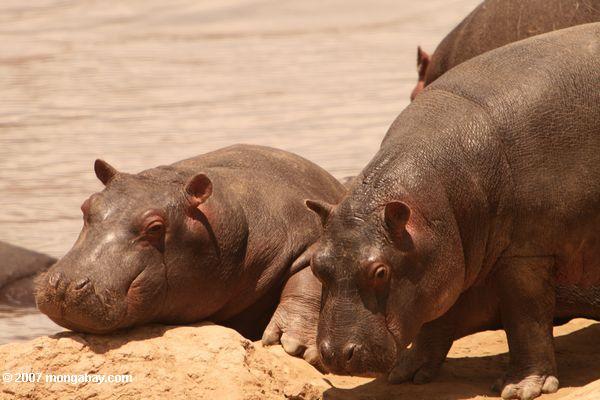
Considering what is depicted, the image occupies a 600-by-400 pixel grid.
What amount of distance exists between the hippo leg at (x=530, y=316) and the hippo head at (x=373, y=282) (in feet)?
1.70

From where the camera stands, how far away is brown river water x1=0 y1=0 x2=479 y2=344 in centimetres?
1441

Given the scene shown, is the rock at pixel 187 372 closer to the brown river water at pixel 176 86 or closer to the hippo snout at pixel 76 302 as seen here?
the hippo snout at pixel 76 302

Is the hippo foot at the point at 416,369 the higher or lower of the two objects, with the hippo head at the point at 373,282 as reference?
lower

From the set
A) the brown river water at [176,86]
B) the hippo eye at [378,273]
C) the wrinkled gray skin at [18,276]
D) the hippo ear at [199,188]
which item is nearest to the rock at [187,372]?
the hippo ear at [199,188]

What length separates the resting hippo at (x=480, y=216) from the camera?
21.6 feet

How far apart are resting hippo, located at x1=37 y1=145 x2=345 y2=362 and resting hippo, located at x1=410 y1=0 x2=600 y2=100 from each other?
213 cm

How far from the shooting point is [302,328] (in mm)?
7867

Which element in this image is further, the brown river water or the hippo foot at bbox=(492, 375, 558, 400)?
the brown river water

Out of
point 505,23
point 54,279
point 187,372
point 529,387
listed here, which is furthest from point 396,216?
point 505,23

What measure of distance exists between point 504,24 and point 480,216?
3.57 m

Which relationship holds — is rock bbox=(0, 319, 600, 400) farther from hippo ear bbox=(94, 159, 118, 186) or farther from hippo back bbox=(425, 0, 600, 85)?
hippo back bbox=(425, 0, 600, 85)

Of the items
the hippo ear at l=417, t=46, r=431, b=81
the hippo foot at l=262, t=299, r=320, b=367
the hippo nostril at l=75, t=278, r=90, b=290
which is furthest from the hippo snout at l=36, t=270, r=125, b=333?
the hippo ear at l=417, t=46, r=431, b=81

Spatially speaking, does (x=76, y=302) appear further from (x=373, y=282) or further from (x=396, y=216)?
(x=396, y=216)

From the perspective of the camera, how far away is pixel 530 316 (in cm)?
704
